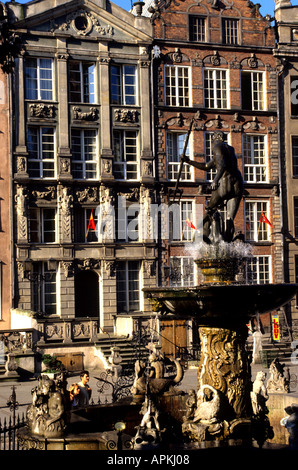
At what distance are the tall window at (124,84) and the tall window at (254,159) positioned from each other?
620cm

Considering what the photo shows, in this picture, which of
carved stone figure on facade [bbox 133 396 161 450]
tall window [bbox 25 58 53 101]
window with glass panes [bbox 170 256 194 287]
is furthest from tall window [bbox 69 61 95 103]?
carved stone figure on facade [bbox 133 396 161 450]

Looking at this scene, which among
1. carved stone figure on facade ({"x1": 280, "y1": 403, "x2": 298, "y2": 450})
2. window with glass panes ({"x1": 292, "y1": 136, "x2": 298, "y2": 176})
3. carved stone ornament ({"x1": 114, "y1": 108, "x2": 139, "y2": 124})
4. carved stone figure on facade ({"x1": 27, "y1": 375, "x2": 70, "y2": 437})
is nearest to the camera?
carved stone figure on facade ({"x1": 280, "y1": 403, "x2": 298, "y2": 450})

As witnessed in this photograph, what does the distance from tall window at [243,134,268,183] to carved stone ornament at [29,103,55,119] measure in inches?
392

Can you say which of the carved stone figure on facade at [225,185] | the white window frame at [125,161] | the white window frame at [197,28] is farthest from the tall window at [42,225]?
the carved stone figure on facade at [225,185]

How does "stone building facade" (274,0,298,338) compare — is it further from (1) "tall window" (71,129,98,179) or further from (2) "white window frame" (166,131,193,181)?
(1) "tall window" (71,129,98,179)

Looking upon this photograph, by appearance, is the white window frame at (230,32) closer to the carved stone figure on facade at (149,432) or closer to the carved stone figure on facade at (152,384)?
the carved stone figure on facade at (152,384)

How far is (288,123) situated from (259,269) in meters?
7.59

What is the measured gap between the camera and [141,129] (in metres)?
35.6

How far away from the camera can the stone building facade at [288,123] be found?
124 ft

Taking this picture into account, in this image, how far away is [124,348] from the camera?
29.8 metres

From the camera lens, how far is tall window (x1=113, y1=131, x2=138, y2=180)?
3519 centimetres

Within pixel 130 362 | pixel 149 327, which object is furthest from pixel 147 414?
pixel 149 327

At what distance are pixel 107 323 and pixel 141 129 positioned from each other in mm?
9163
